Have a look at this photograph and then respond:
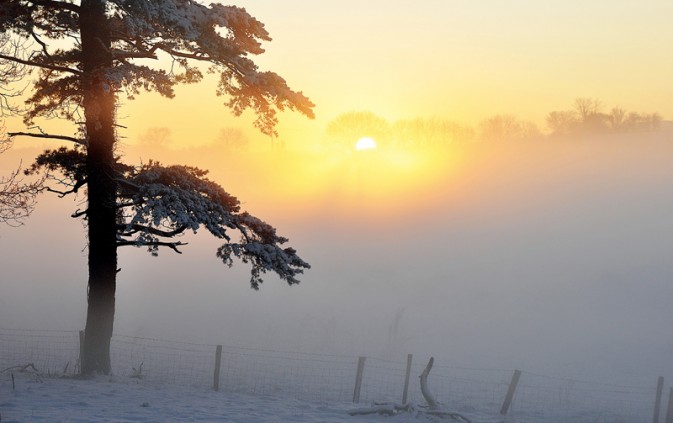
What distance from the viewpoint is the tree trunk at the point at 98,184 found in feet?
47.2

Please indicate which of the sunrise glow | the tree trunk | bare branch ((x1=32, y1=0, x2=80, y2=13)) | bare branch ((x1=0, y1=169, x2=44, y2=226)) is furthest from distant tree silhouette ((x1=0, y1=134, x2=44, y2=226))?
the sunrise glow

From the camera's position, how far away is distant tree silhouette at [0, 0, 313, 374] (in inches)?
551

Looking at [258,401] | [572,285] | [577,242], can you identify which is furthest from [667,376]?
[577,242]

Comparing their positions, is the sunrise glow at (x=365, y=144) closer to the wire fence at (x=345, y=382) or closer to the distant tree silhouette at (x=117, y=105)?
the wire fence at (x=345, y=382)

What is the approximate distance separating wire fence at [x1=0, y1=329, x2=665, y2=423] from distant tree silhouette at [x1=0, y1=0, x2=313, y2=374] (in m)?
4.20

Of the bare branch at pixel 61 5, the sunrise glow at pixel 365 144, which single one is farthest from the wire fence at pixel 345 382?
the sunrise glow at pixel 365 144

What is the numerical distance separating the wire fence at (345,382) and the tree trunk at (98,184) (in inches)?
87.4

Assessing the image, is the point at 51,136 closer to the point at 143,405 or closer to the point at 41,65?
the point at 41,65

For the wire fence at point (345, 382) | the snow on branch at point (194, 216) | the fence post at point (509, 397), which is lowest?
the wire fence at point (345, 382)

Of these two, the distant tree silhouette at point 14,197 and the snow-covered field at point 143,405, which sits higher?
the distant tree silhouette at point 14,197

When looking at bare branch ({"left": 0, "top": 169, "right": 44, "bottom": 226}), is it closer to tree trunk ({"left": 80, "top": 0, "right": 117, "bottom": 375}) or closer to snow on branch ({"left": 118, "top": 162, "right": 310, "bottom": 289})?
tree trunk ({"left": 80, "top": 0, "right": 117, "bottom": 375})

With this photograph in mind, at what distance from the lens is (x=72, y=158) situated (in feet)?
50.1

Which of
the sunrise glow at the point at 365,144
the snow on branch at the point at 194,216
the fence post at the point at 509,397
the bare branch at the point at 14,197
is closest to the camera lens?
the snow on branch at the point at 194,216

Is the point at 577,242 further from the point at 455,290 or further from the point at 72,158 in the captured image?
the point at 72,158
